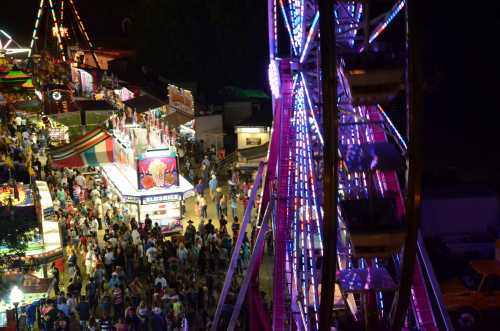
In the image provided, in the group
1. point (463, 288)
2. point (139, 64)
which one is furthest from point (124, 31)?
point (463, 288)

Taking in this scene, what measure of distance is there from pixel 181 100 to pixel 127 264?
14300 mm

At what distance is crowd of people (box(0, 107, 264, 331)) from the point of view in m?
12.3

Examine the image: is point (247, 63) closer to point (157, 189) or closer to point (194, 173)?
point (194, 173)

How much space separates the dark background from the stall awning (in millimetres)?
12036

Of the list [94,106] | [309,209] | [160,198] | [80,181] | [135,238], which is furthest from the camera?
[94,106]

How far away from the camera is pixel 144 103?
30812mm

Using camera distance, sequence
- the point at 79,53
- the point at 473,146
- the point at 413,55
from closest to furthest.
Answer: the point at 413,55
the point at 473,146
the point at 79,53

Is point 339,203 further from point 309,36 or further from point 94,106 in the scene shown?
point 94,106

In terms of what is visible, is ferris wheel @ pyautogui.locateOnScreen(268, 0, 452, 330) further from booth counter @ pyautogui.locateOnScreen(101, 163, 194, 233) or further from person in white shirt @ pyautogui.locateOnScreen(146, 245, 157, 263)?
booth counter @ pyautogui.locateOnScreen(101, 163, 194, 233)

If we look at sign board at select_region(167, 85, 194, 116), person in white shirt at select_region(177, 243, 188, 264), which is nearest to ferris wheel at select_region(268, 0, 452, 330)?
person in white shirt at select_region(177, 243, 188, 264)

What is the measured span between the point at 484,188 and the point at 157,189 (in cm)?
802

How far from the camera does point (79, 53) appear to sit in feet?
169

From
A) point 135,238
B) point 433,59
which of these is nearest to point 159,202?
point 135,238

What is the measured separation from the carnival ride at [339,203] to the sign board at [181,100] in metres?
16.8
